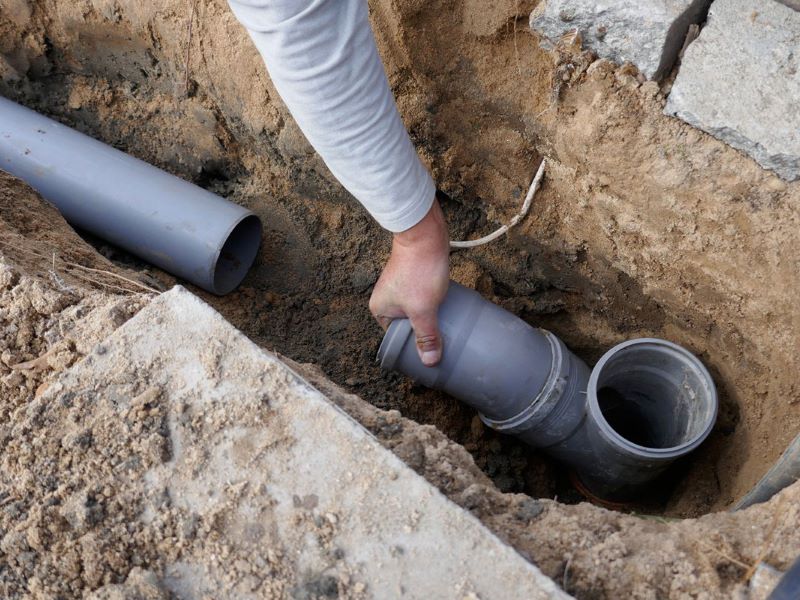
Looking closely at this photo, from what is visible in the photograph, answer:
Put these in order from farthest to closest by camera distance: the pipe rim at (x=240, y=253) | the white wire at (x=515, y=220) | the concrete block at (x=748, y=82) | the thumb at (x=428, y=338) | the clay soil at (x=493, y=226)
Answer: the pipe rim at (x=240, y=253)
the white wire at (x=515, y=220)
the thumb at (x=428, y=338)
the concrete block at (x=748, y=82)
the clay soil at (x=493, y=226)

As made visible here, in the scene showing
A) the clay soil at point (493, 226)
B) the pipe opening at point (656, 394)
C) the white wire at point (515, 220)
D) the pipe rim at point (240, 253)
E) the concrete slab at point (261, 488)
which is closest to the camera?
the concrete slab at point (261, 488)

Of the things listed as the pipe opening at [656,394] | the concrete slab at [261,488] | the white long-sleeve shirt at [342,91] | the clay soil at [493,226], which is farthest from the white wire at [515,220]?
the concrete slab at [261,488]

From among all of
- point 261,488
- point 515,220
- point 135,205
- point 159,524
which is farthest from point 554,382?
point 135,205

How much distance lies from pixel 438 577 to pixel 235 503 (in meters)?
0.36

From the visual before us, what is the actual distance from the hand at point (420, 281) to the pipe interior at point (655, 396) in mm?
627

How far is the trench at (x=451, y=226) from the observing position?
1915 mm

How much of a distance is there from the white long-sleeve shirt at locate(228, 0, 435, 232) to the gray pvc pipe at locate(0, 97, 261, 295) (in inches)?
41.7

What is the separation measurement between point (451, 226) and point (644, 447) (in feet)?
3.39

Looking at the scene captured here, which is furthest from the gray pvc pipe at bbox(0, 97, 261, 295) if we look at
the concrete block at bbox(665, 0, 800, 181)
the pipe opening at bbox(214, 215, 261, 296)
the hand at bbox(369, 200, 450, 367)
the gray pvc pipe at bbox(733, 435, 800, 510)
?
the gray pvc pipe at bbox(733, 435, 800, 510)

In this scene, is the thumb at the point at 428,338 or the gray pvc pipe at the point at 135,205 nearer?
the thumb at the point at 428,338

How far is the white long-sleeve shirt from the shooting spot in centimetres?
110

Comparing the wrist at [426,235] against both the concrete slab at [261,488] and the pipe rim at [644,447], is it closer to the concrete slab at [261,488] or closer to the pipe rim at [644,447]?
the concrete slab at [261,488]

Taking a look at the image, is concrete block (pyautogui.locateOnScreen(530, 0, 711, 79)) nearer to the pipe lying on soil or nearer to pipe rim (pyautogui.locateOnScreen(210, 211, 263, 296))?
the pipe lying on soil

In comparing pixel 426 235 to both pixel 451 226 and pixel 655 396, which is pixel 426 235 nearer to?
pixel 451 226
